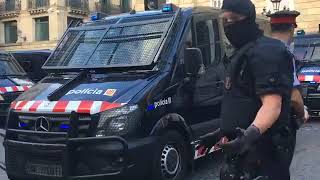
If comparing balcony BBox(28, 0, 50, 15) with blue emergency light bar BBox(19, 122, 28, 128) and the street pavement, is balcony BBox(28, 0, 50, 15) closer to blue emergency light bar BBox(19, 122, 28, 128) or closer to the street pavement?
the street pavement

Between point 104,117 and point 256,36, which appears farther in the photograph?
point 104,117

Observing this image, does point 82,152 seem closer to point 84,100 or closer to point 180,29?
point 84,100

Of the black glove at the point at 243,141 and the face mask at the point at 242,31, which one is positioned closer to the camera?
the black glove at the point at 243,141

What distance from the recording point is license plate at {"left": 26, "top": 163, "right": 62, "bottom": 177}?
5227 mm

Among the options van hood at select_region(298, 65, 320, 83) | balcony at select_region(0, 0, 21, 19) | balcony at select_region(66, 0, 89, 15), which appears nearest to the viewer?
van hood at select_region(298, 65, 320, 83)

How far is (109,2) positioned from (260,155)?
53.2 m

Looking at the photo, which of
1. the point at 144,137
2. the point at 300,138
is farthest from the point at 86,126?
the point at 300,138

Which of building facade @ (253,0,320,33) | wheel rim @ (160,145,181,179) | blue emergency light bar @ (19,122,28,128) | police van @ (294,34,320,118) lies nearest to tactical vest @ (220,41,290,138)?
wheel rim @ (160,145,181,179)

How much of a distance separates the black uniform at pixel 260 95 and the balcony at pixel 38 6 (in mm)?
47284

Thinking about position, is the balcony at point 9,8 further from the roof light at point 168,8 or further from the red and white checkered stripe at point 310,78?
the roof light at point 168,8

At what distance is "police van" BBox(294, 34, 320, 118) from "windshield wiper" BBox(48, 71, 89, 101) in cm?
563

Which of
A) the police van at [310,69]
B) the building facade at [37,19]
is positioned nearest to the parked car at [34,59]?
the police van at [310,69]

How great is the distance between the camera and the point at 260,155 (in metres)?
3.09

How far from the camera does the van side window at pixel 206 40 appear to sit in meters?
6.65
